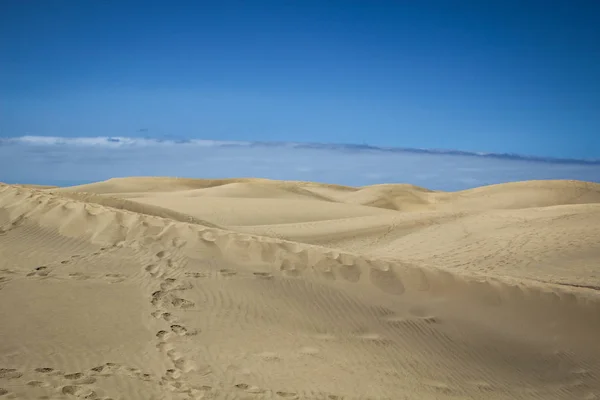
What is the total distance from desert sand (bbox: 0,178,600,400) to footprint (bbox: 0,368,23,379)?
21 millimetres

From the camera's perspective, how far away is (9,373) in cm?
502

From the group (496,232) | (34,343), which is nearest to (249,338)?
(34,343)

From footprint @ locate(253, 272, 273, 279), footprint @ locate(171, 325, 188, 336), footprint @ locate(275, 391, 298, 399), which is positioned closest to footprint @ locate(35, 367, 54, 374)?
footprint @ locate(171, 325, 188, 336)

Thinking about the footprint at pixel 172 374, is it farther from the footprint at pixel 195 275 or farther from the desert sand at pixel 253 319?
the footprint at pixel 195 275

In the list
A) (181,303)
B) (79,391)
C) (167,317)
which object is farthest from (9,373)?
(181,303)

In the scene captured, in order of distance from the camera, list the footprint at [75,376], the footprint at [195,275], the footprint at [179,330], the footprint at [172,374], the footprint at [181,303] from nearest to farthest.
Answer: the footprint at [75,376] < the footprint at [172,374] < the footprint at [179,330] < the footprint at [181,303] < the footprint at [195,275]

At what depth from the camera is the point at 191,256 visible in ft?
30.6

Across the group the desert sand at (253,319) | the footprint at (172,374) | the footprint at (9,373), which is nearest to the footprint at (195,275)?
the desert sand at (253,319)

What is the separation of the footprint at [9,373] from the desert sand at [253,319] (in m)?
0.02

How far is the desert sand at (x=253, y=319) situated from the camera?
5.64m

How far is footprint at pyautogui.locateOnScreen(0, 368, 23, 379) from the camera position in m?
4.96

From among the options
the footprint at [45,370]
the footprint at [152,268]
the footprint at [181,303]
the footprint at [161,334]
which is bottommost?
the footprint at [161,334]

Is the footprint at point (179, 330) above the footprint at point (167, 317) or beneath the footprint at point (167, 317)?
beneath

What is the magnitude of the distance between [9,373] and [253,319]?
3260 mm
